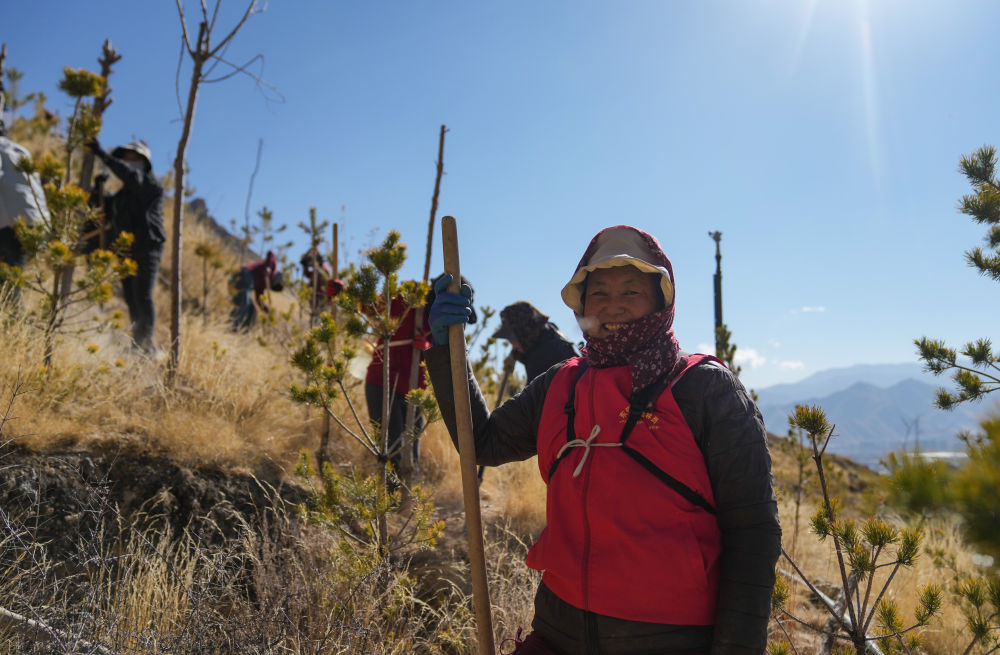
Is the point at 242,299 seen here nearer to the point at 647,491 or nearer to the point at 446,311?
the point at 446,311

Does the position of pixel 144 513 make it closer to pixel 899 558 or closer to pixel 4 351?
pixel 4 351

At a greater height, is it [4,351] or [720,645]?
[4,351]

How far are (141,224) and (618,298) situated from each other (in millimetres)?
5353

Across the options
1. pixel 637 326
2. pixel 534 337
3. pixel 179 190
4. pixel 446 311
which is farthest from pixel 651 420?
pixel 179 190

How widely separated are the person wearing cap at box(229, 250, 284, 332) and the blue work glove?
6.63 m

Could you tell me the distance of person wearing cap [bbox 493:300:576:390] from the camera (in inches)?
169

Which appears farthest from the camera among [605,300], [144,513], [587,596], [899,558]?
[144,513]

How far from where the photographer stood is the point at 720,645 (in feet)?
4.40

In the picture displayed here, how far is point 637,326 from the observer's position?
5.51 ft

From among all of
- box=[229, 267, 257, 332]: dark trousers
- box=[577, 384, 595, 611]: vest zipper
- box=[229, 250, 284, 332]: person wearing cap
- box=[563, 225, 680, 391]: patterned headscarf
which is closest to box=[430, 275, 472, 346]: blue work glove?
box=[563, 225, 680, 391]: patterned headscarf

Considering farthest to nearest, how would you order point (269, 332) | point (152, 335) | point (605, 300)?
point (269, 332)
point (152, 335)
point (605, 300)

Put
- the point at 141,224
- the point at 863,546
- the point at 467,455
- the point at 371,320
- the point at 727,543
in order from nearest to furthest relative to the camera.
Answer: the point at 727,543 → the point at 467,455 → the point at 863,546 → the point at 371,320 → the point at 141,224

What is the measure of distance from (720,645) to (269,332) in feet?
21.9

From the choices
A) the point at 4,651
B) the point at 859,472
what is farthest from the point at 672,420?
the point at 859,472
